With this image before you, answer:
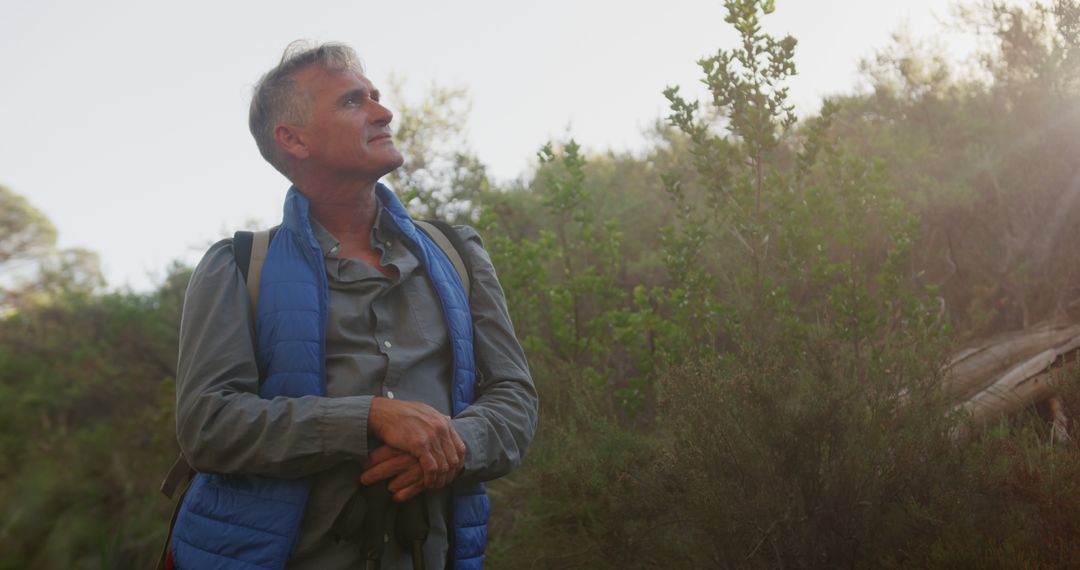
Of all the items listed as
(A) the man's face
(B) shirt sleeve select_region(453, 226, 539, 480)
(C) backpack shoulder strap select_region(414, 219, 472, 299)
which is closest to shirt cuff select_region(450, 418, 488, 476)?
(B) shirt sleeve select_region(453, 226, 539, 480)

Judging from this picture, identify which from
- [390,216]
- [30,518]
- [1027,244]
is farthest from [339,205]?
[1027,244]

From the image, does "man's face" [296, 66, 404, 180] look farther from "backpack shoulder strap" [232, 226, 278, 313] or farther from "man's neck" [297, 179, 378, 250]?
"backpack shoulder strap" [232, 226, 278, 313]

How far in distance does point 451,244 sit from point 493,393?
1.64ft

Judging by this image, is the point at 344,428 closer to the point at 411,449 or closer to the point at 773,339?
the point at 411,449

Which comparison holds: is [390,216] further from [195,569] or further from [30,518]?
[30,518]

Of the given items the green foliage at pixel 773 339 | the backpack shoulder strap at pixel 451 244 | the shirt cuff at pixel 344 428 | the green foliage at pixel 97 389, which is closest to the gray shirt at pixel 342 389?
the shirt cuff at pixel 344 428

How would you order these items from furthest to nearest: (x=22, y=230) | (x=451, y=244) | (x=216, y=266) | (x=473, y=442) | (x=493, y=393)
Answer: (x=22, y=230)
(x=451, y=244)
(x=493, y=393)
(x=216, y=266)
(x=473, y=442)

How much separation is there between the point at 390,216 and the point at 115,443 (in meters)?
9.65

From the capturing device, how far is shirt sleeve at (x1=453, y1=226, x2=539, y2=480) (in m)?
2.32

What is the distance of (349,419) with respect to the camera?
2.17m

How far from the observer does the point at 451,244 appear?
110 inches

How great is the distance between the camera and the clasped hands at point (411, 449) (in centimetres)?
217

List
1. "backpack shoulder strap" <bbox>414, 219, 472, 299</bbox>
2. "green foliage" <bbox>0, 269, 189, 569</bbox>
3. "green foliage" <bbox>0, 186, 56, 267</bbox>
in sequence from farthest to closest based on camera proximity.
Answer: "green foliage" <bbox>0, 186, 56, 267</bbox>
"green foliage" <bbox>0, 269, 189, 569</bbox>
"backpack shoulder strap" <bbox>414, 219, 472, 299</bbox>

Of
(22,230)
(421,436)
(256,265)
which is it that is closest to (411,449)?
(421,436)
